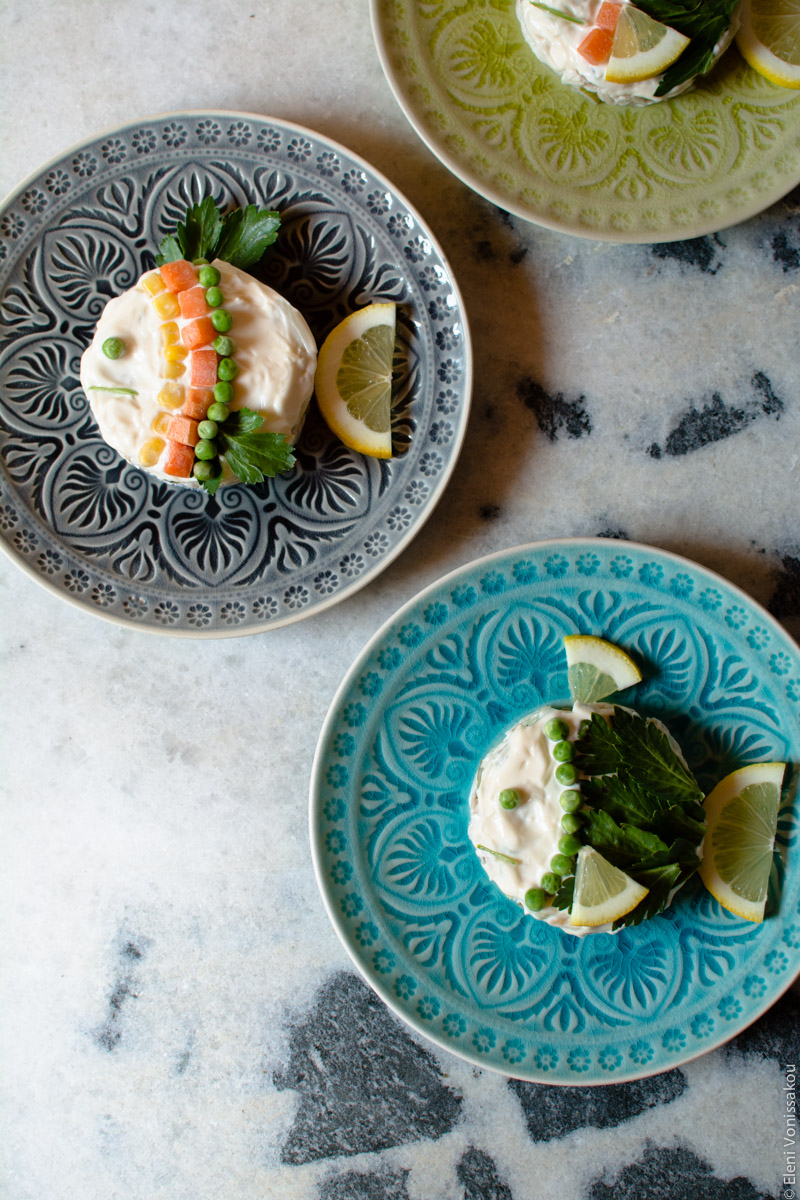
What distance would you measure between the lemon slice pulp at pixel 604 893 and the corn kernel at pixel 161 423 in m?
1.74

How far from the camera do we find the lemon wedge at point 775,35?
92.3 inches

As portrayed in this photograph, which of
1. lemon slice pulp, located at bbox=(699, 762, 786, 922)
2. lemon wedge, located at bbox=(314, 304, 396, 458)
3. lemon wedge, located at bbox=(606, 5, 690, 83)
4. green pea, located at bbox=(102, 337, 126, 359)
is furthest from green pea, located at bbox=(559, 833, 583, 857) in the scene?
lemon wedge, located at bbox=(606, 5, 690, 83)

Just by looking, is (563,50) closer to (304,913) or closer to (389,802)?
(389,802)

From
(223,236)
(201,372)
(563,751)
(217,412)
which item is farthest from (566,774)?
(223,236)

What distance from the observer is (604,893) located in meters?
2.19

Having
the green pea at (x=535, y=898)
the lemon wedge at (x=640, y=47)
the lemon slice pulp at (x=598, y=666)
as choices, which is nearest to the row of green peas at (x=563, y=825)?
the green pea at (x=535, y=898)

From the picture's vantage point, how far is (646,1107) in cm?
259

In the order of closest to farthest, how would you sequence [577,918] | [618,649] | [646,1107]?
[577,918] → [618,649] → [646,1107]

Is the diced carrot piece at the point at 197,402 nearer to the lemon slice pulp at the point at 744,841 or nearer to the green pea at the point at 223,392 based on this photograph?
the green pea at the point at 223,392

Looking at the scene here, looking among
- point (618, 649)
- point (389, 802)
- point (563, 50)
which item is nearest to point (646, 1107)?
point (389, 802)

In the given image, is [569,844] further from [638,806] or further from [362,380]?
[362,380]

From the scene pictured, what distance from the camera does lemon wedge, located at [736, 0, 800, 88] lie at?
7.69 ft

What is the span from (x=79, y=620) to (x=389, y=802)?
4.07ft

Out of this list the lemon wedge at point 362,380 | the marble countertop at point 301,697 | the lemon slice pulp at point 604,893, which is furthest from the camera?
the marble countertop at point 301,697
